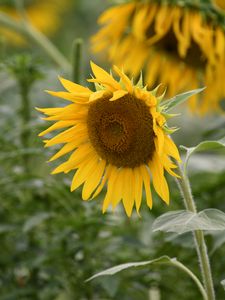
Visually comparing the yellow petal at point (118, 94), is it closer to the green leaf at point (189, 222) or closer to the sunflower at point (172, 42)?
the green leaf at point (189, 222)

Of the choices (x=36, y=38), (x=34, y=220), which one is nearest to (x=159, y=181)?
(x=34, y=220)

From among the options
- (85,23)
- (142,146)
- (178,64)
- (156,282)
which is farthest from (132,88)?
(85,23)

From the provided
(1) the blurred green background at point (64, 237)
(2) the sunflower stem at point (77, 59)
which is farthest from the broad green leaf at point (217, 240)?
(2) the sunflower stem at point (77, 59)

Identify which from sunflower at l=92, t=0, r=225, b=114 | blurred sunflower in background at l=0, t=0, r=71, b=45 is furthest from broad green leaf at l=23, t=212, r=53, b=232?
blurred sunflower in background at l=0, t=0, r=71, b=45

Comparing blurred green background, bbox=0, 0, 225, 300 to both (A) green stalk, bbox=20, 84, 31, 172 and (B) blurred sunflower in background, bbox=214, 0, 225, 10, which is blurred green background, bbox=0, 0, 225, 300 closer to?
(A) green stalk, bbox=20, 84, 31, 172

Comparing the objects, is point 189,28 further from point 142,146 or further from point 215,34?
point 142,146

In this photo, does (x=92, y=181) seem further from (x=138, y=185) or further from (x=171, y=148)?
(x=171, y=148)
